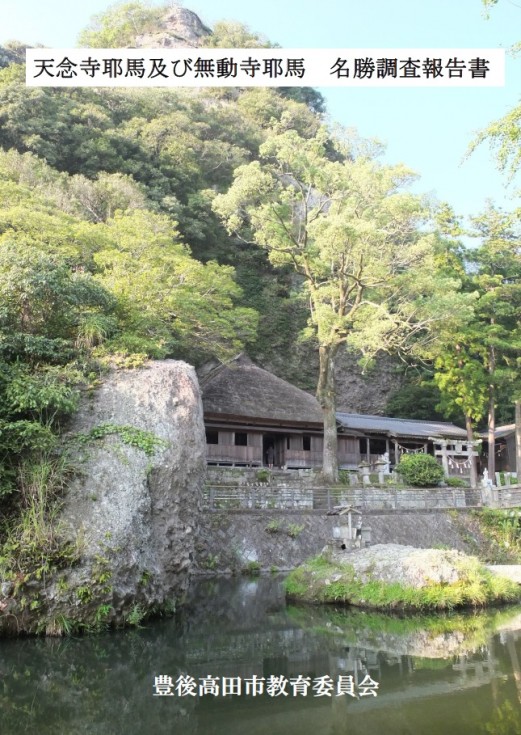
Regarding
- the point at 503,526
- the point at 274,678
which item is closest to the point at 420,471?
the point at 503,526

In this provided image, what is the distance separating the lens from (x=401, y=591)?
11711mm

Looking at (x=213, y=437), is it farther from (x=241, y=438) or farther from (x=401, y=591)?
(x=401, y=591)

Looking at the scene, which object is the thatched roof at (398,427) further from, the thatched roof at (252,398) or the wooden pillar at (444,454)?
the thatched roof at (252,398)

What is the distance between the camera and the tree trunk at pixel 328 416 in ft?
74.2

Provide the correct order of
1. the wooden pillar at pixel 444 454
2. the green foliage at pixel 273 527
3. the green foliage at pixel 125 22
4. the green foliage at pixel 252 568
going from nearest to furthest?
the green foliage at pixel 252 568 < the green foliage at pixel 273 527 < the wooden pillar at pixel 444 454 < the green foliage at pixel 125 22

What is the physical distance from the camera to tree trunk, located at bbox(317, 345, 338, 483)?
74.2ft

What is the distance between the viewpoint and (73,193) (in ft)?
95.2

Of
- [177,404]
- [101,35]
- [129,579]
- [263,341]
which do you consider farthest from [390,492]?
[101,35]

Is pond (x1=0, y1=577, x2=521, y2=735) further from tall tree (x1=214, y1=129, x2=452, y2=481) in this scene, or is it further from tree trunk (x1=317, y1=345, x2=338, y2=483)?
tall tree (x1=214, y1=129, x2=452, y2=481)

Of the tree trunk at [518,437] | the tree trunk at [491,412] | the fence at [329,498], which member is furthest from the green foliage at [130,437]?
the tree trunk at [518,437]

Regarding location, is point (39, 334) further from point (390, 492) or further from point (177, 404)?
point (390, 492)

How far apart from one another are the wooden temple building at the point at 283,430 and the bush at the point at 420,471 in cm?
374

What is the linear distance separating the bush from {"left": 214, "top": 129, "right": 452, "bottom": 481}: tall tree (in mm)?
2926

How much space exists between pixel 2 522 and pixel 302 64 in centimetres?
1085
